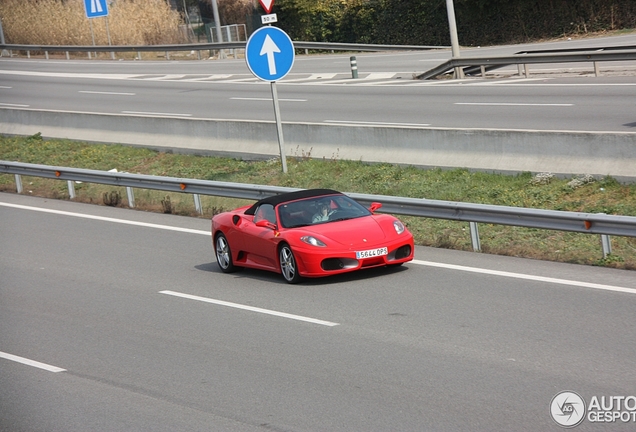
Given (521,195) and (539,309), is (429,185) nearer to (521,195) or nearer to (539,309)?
(521,195)

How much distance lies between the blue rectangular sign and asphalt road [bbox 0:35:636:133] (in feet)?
17.7

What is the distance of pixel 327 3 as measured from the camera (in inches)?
2349

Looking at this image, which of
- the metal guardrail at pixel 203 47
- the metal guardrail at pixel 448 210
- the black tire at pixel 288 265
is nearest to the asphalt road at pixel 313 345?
the black tire at pixel 288 265

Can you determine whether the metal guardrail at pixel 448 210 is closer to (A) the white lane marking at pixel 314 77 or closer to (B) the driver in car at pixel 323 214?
(B) the driver in car at pixel 323 214

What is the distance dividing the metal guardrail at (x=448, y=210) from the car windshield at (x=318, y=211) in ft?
5.40

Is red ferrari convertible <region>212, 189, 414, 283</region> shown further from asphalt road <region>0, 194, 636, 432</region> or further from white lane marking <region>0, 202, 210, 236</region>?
white lane marking <region>0, 202, 210, 236</region>

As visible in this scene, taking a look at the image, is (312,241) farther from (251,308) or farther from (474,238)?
(474,238)

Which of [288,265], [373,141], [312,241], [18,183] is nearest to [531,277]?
[312,241]

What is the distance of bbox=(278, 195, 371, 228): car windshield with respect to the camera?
12.2 meters

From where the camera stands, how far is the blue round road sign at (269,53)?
17562 millimetres

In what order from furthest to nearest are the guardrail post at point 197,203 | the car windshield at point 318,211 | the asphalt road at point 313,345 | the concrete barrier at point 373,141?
the guardrail post at point 197,203 < the concrete barrier at point 373,141 < the car windshield at point 318,211 < the asphalt road at point 313,345

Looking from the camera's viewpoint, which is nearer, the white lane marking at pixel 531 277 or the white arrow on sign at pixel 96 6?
the white lane marking at pixel 531 277

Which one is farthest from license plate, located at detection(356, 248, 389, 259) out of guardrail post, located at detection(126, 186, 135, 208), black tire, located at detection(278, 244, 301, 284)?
guardrail post, located at detection(126, 186, 135, 208)

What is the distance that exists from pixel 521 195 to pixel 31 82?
33.3 meters
